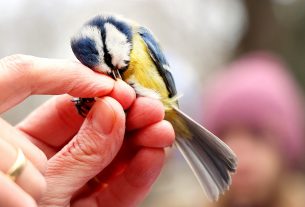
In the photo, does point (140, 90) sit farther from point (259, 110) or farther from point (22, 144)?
point (259, 110)

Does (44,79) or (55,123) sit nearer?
(44,79)

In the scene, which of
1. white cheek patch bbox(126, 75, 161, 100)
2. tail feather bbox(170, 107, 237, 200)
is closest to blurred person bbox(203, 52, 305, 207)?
tail feather bbox(170, 107, 237, 200)

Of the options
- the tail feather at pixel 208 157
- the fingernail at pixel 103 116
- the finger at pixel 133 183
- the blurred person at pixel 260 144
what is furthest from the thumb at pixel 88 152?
the blurred person at pixel 260 144

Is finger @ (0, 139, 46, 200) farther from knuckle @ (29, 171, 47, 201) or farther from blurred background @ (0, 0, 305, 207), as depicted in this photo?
blurred background @ (0, 0, 305, 207)

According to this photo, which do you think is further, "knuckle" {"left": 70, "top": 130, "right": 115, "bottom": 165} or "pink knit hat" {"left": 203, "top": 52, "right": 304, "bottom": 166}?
"pink knit hat" {"left": 203, "top": 52, "right": 304, "bottom": 166}

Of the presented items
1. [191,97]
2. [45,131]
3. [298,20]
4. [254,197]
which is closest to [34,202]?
[45,131]

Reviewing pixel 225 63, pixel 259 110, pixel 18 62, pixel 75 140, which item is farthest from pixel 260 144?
pixel 225 63

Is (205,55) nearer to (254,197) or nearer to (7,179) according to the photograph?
(254,197)
